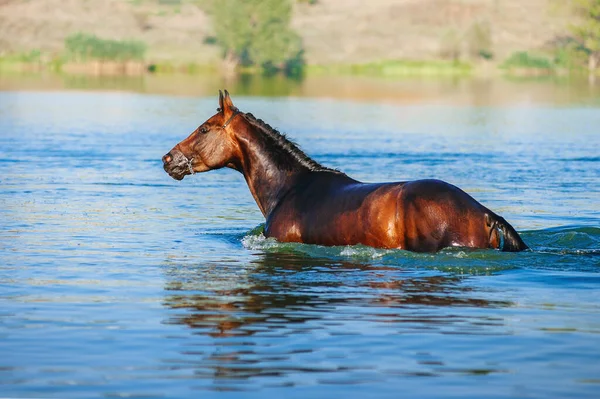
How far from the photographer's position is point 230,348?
29.9 ft

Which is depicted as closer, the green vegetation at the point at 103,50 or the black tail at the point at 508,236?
the black tail at the point at 508,236

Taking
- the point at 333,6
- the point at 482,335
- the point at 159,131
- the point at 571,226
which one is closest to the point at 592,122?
the point at 159,131

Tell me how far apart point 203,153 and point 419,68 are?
111m

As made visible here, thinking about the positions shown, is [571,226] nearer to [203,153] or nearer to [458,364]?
Result: [203,153]

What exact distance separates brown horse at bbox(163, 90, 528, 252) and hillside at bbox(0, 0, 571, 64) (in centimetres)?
10535

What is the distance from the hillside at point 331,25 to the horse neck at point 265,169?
10548cm

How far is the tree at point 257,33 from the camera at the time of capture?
127500 millimetres

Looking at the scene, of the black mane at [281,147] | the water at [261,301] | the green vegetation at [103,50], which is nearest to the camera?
the water at [261,301]

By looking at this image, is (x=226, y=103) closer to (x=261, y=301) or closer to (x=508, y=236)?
(x=508, y=236)

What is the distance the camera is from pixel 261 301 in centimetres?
1100

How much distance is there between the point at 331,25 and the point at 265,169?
A: 144541 millimetres

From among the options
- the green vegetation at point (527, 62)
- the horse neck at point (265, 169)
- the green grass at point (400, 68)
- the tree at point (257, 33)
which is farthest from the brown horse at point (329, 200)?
the green vegetation at point (527, 62)

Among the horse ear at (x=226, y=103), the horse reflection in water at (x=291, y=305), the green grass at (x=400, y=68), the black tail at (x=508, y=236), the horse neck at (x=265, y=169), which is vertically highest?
the green grass at (x=400, y=68)

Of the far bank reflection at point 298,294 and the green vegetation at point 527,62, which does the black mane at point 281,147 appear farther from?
the green vegetation at point 527,62
